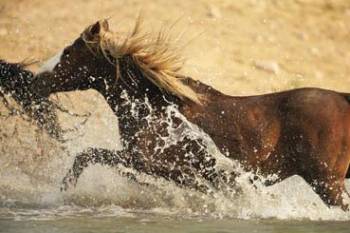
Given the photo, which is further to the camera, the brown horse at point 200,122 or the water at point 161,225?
the brown horse at point 200,122

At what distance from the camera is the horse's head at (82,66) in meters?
8.46

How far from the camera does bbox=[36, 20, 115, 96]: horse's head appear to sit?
27.8 ft

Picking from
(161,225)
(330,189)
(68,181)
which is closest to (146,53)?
(68,181)

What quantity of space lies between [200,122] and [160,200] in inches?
28.4

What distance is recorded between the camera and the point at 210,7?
1380 cm

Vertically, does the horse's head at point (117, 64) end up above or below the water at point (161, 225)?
above

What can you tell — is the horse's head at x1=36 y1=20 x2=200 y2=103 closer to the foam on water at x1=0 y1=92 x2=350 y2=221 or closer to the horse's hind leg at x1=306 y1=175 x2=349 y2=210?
the foam on water at x1=0 y1=92 x2=350 y2=221

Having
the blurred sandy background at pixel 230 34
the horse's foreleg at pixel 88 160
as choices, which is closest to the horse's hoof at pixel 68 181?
the horse's foreleg at pixel 88 160

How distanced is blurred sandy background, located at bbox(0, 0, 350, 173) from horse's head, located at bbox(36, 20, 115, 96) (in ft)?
9.57

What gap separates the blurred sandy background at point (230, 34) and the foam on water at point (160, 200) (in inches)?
112

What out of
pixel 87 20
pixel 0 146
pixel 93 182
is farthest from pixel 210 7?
pixel 93 182

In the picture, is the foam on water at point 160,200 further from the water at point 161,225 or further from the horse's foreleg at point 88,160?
the water at point 161,225

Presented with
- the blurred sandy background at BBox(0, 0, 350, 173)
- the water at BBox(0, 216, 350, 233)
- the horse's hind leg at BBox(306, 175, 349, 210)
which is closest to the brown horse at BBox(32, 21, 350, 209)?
the horse's hind leg at BBox(306, 175, 349, 210)

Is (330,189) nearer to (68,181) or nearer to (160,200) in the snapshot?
(160,200)
